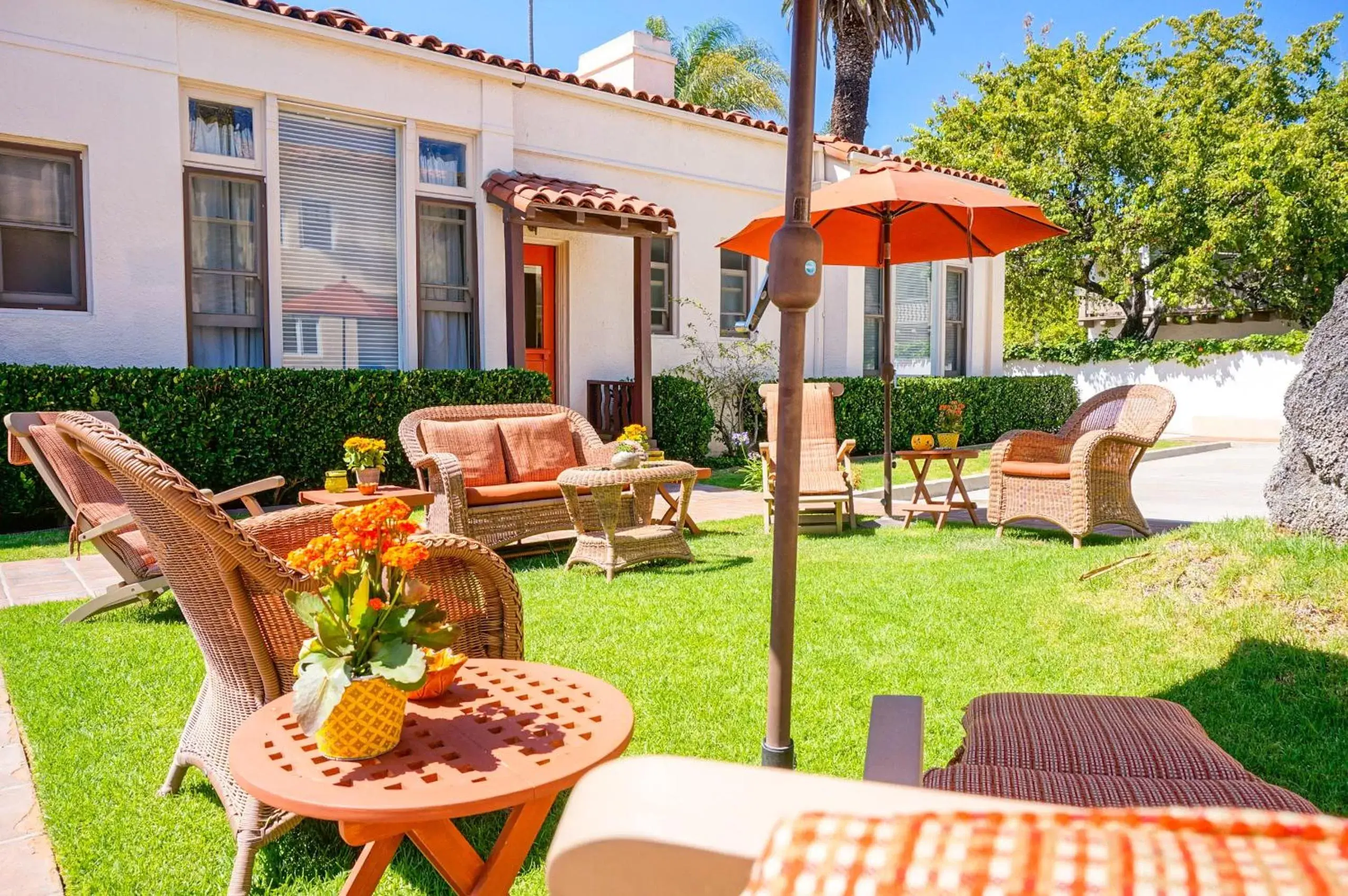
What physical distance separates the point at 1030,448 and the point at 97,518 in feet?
21.1

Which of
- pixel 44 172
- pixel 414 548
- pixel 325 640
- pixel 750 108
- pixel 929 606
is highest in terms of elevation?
pixel 750 108

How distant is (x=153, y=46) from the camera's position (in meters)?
8.38

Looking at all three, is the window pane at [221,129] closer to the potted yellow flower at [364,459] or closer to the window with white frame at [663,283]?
the potted yellow flower at [364,459]

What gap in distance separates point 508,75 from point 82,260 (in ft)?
15.6

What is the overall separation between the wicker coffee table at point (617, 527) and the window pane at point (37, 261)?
17.3 feet

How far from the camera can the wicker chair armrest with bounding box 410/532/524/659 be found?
274 cm

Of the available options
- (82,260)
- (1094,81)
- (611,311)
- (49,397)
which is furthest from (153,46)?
(1094,81)

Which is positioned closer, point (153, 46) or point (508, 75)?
point (153, 46)

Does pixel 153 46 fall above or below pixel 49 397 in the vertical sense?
above

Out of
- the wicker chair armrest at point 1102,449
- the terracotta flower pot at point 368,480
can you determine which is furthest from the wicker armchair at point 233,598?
the wicker chair armrest at point 1102,449

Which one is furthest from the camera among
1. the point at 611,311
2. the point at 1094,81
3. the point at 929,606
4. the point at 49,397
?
the point at 1094,81

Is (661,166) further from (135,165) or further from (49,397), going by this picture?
(49,397)

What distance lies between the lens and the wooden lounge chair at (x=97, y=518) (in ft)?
15.2

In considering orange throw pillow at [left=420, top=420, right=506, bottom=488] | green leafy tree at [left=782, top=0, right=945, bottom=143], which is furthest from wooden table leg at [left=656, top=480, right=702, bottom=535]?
green leafy tree at [left=782, top=0, right=945, bottom=143]
